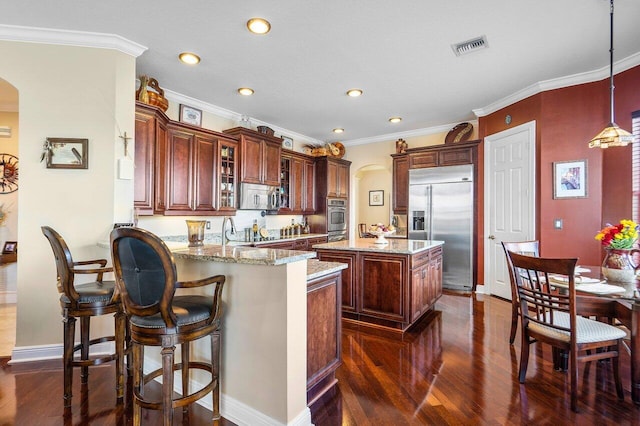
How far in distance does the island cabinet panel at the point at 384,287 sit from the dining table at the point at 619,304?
4.42ft

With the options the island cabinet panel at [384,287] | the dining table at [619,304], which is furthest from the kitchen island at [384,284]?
the dining table at [619,304]

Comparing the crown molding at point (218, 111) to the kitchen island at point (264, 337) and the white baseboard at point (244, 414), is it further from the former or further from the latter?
the white baseboard at point (244, 414)

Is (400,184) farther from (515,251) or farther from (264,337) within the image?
(264,337)

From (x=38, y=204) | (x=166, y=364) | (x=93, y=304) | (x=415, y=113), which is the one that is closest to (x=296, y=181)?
(x=415, y=113)

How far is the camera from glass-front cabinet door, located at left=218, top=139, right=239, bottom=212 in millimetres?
4289

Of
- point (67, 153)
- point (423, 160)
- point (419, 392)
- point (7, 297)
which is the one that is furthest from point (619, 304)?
point (7, 297)

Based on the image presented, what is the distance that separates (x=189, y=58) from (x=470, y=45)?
269 centimetres

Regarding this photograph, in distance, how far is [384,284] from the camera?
130 inches

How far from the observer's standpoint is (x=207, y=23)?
2.51 meters

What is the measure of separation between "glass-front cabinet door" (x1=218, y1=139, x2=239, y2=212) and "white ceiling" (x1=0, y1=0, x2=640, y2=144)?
2.10 ft

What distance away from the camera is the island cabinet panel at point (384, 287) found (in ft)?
10.5

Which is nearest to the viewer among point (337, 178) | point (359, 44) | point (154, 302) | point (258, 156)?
point (154, 302)

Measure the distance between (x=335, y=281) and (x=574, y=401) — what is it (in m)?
1.64

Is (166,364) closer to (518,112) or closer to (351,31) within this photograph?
(351,31)
